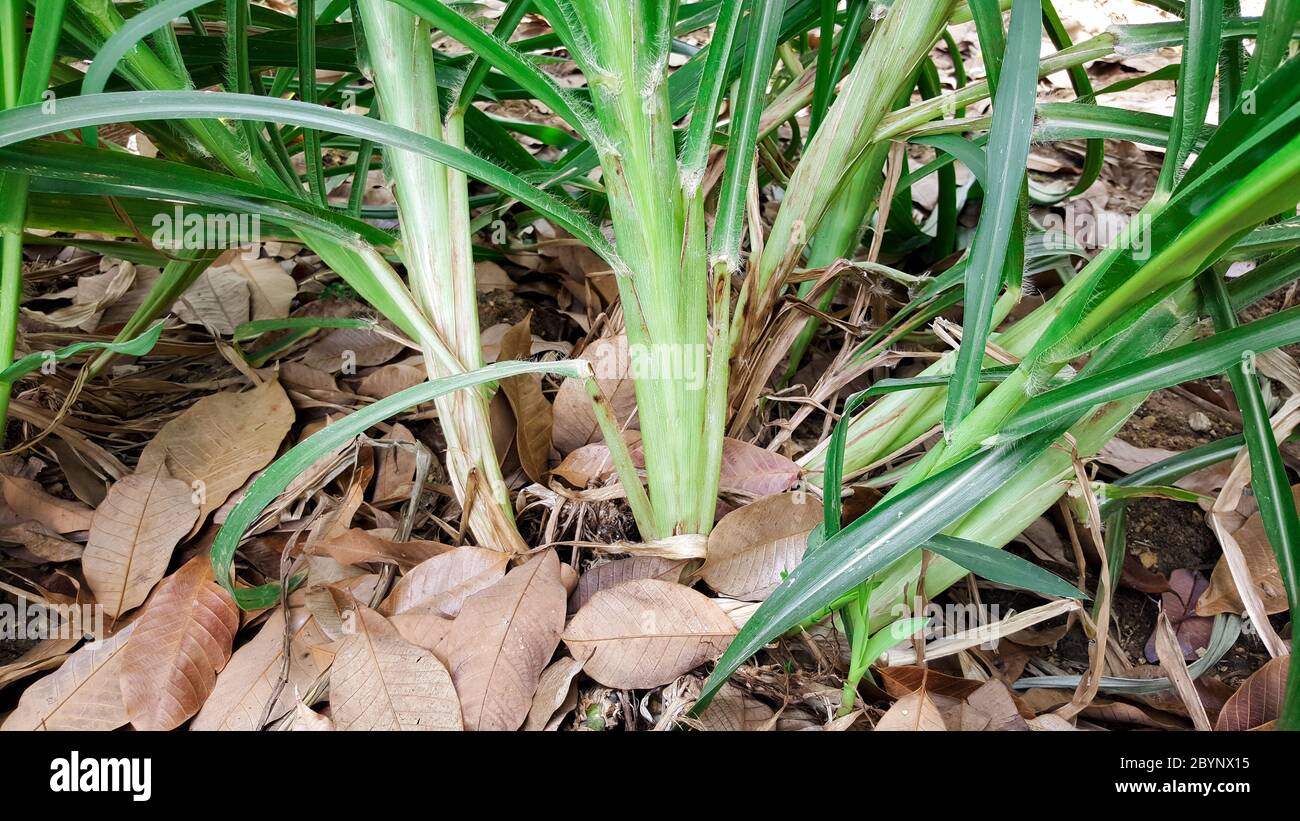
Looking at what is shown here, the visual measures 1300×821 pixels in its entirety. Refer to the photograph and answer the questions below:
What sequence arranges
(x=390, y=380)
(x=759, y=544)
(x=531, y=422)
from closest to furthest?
(x=759, y=544), (x=531, y=422), (x=390, y=380)

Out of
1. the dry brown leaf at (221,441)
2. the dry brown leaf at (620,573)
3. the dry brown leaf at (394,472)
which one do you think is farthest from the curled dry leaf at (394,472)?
the dry brown leaf at (620,573)

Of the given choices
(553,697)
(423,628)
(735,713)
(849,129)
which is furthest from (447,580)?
(849,129)

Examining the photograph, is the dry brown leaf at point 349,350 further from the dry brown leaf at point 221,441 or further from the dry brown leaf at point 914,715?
the dry brown leaf at point 914,715

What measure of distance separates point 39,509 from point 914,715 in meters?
0.86

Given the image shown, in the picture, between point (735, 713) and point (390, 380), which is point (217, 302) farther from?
point (735, 713)

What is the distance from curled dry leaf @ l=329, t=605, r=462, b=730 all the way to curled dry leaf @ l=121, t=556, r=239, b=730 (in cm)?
12

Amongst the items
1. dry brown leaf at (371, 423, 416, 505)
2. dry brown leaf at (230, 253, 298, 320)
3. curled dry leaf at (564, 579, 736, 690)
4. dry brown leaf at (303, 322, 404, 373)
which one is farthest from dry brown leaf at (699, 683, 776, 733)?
dry brown leaf at (230, 253, 298, 320)

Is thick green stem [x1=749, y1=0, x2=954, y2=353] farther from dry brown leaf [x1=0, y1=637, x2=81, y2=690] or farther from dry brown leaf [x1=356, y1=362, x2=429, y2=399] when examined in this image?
dry brown leaf [x1=0, y1=637, x2=81, y2=690]

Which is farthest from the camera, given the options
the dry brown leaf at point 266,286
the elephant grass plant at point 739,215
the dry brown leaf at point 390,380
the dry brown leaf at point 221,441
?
the dry brown leaf at point 266,286

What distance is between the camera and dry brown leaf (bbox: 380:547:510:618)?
0.71 m

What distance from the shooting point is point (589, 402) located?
86 centimetres

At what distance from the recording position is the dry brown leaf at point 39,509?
0.81 m

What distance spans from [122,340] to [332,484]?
0.25 meters

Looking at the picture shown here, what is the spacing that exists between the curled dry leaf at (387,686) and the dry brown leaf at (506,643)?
0.02 metres
